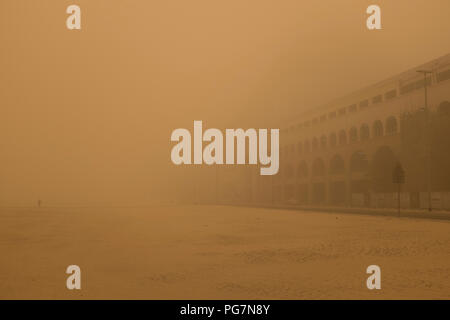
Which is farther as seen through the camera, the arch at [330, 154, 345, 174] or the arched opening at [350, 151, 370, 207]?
the arch at [330, 154, 345, 174]

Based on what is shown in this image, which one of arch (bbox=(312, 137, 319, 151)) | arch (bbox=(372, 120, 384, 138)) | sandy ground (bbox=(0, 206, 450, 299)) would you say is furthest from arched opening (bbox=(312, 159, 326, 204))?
sandy ground (bbox=(0, 206, 450, 299))

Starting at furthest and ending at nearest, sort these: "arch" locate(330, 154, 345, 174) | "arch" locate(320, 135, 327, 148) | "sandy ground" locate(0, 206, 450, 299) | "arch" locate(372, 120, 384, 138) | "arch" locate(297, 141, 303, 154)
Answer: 1. "arch" locate(297, 141, 303, 154)
2. "arch" locate(320, 135, 327, 148)
3. "arch" locate(330, 154, 345, 174)
4. "arch" locate(372, 120, 384, 138)
5. "sandy ground" locate(0, 206, 450, 299)

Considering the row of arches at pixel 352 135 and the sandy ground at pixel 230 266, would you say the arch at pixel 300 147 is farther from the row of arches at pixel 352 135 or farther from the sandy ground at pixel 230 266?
the sandy ground at pixel 230 266

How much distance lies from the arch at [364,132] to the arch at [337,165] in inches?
181

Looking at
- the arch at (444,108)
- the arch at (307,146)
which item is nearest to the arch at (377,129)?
the arch at (444,108)

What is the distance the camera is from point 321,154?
68250 mm

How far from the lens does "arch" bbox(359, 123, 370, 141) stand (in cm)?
5941

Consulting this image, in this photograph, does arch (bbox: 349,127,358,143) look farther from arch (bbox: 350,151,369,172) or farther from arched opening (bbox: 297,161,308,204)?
arched opening (bbox: 297,161,308,204)

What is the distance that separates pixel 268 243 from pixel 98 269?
26.3 feet

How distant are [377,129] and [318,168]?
564 inches

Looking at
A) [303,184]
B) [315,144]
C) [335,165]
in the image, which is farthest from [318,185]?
[315,144]

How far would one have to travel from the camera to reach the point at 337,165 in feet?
214

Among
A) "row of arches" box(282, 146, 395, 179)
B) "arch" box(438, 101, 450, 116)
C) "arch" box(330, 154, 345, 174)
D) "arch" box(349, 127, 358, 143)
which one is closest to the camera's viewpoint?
"arch" box(438, 101, 450, 116)
